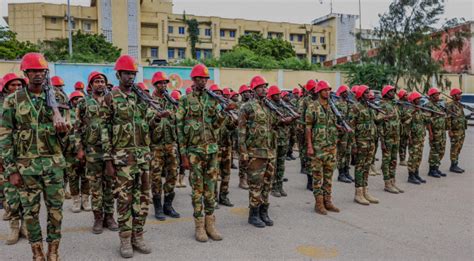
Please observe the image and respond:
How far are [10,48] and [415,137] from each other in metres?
34.6

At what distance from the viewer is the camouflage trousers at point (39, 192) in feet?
12.6

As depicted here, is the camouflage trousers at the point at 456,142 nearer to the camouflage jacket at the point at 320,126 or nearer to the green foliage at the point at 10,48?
the camouflage jacket at the point at 320,126

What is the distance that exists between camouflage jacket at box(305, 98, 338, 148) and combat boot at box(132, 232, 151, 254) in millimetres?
2963

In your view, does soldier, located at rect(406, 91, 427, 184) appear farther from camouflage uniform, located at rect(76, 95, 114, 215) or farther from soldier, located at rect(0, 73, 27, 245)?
soldier, located at rect(0, 73, 27, 245)

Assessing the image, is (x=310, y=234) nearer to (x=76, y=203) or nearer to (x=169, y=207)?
(x=169, y=207)

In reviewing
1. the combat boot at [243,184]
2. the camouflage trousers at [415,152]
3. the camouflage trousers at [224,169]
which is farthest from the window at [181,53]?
the camouflage trousers at [224,169]

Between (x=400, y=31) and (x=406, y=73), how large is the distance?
8.29 feet

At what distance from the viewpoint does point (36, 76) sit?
3811 millimetres

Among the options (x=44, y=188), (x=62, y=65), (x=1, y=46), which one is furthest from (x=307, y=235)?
(x=1, y=46)

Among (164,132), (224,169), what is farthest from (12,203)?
(224,169)

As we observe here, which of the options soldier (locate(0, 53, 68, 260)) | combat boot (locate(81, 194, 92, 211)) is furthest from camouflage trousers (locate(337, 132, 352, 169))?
soldier (locate(0, 53, 68, 260))

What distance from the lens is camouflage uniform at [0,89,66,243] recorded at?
3.80 meters

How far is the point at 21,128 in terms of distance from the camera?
12.6 ft

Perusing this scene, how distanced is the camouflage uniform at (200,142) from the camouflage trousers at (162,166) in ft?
3.38
